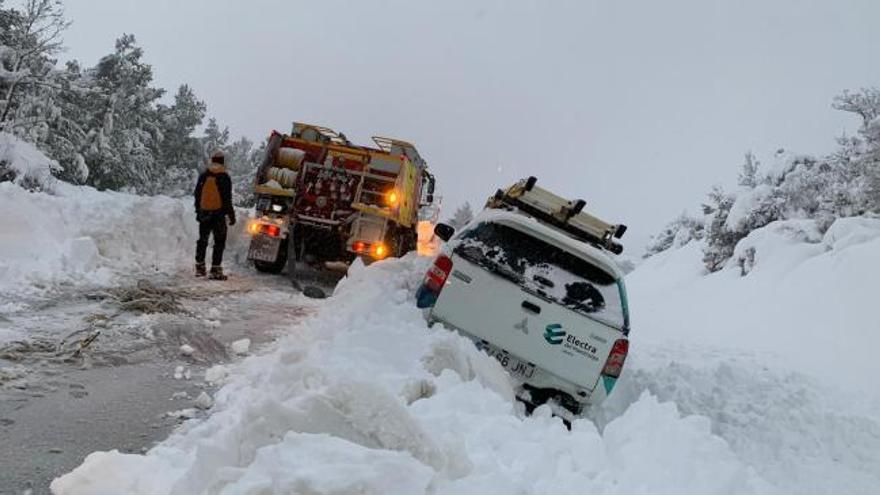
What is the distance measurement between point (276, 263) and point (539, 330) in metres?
7.56

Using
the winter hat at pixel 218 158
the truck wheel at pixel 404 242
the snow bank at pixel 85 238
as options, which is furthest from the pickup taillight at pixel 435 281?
the truck wheel at pixel 404 242

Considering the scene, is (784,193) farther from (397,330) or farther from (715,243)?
(397,330)

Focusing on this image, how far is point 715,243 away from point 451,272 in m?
19.7

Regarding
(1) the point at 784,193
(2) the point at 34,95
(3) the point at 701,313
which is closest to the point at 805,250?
(3) the point at 701,313

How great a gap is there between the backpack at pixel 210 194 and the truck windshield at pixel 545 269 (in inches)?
236

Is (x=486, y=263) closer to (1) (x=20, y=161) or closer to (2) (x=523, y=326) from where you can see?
(2) (x=523, y=326)

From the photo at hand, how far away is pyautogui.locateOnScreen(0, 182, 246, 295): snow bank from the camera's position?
7.86 meters

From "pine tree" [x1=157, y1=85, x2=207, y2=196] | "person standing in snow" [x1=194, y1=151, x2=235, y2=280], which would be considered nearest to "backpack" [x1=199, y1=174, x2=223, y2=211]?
"person standing in snow" [x1=194, y1=151, x2=235, y2=280]

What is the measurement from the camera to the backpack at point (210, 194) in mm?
10906

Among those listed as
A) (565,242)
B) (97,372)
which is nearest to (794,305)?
(565,242)

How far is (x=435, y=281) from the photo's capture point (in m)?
5.99

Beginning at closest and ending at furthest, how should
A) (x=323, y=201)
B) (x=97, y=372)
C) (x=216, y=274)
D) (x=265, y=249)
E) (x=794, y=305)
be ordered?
(x=97, y=372) < (x=216, y=274) < (x=265, y=249) < (x=323, y=201) < (x=794, y=305)

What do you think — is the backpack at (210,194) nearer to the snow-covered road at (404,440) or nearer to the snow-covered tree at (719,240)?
the snow-covered road at (404,440)

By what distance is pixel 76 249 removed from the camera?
869 cm
